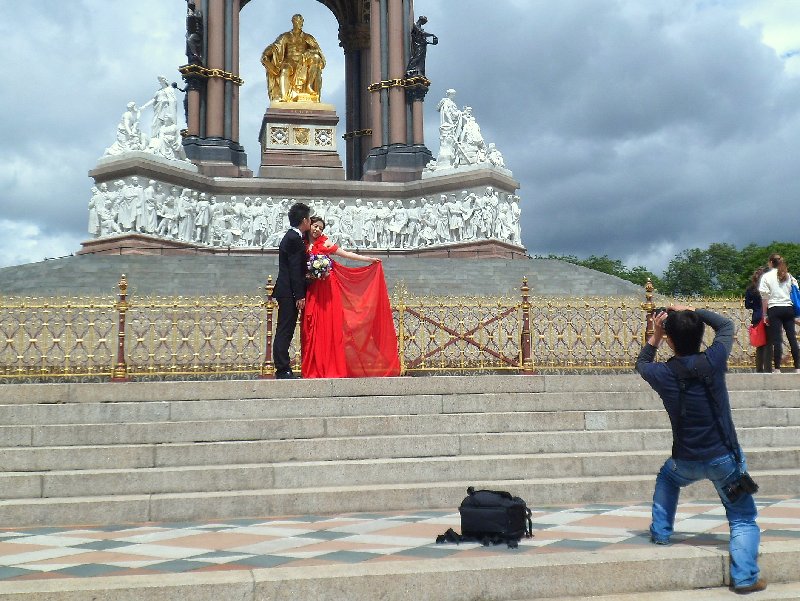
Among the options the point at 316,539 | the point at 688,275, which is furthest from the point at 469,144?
the point at 688,275

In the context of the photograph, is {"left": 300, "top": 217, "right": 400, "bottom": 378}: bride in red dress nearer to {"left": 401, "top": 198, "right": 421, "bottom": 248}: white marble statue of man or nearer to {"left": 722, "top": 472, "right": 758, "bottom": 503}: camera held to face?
{"left": 722, "top": 472, "right": 758, "bottom": 503}: camera held to face

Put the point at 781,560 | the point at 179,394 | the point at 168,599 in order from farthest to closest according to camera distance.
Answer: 1. the point at 179,394
2. the point at 781,560
3. the point at 168,599

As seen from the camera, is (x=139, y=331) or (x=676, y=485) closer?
(x=676, y=485)

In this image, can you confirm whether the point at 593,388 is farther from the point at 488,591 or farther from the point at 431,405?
the point at 488,591

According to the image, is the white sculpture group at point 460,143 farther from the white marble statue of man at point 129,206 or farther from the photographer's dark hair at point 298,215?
the photographer's dark hair at point 298,215

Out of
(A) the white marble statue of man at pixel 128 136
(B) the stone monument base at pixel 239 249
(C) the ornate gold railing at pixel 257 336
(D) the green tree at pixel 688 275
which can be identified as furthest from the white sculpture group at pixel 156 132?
(D) the green tree at pixel 688 275

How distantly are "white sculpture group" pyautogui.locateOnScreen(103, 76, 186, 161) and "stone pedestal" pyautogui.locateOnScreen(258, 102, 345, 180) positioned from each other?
3333 millimetres

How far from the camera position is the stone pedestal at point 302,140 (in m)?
28.5

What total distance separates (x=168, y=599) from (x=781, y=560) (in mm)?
3690

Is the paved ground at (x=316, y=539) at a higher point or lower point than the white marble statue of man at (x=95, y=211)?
lower

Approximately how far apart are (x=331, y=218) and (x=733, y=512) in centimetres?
2299

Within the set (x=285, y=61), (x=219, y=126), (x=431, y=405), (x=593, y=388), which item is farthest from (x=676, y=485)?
(x=285, y=61)

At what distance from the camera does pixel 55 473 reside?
7840 mm

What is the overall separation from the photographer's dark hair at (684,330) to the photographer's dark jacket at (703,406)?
0.20 feet
